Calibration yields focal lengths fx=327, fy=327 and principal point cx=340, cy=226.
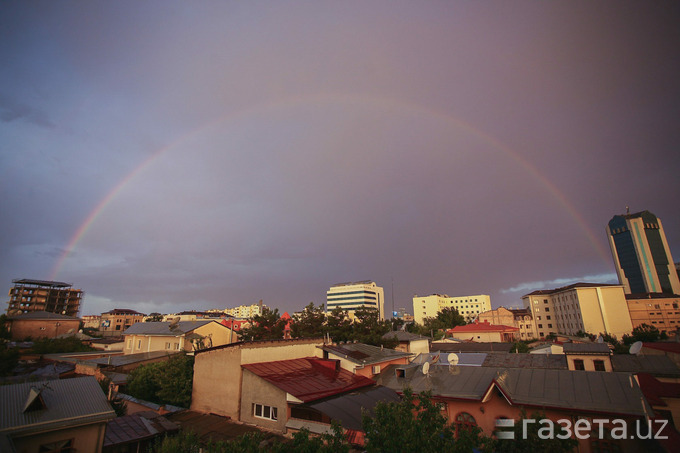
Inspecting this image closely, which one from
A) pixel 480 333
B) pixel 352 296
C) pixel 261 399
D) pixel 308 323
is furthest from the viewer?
pixel 352 296

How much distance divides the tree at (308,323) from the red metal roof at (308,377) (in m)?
27.4

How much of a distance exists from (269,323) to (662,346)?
52908mm

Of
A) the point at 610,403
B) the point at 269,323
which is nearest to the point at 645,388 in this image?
the point at 610,403

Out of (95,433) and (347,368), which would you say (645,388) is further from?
(95,433)

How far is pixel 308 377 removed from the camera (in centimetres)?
2386

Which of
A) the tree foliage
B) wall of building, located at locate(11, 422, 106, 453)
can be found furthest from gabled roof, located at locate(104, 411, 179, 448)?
the tree foliage

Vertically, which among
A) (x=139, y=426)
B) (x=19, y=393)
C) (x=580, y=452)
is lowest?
(x=580, y=452)

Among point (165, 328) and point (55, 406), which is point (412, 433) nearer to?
point (55, 406)

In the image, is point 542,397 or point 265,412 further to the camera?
point 265,412

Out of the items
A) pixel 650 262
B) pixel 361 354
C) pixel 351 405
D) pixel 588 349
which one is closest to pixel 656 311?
pixel 588 349

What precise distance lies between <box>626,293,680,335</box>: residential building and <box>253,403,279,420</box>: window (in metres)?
133

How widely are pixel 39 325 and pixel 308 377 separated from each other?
99.8 metres

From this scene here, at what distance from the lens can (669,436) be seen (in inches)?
695

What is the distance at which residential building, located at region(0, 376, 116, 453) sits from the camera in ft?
41.5
